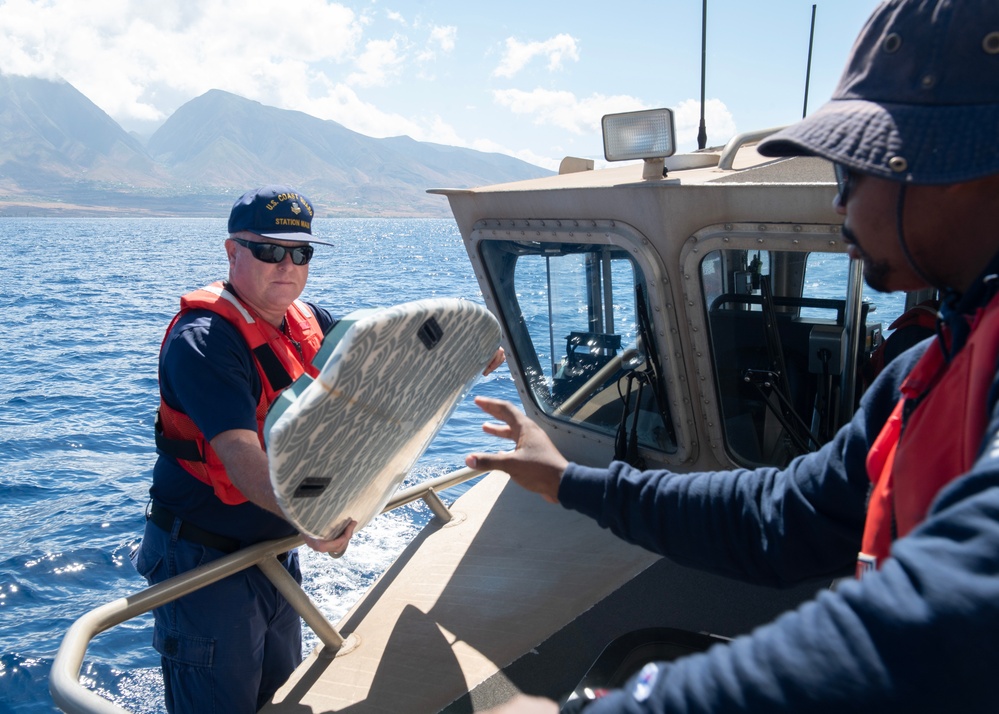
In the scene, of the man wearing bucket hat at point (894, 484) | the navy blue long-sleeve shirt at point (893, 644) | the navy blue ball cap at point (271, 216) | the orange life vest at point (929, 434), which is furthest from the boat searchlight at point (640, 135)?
the navy blue long-sleeve shirt at point (893, 644)

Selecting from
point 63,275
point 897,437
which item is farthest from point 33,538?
point 63,275

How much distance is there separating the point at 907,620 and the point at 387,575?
3.05 meters

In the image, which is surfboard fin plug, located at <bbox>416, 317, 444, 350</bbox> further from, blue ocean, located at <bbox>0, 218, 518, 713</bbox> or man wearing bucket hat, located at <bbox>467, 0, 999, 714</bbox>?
blue ocean, located at <bbox>0, 218, 518, 713</bbox>

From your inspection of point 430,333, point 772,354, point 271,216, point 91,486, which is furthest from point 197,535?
point 91,486

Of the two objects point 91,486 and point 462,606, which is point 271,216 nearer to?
point 462,606

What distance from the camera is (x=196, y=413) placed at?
2.56 metres

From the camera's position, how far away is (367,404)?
2064mm

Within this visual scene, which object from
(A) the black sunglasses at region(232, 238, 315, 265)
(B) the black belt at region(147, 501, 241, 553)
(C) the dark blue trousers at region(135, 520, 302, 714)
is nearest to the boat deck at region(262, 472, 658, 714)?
(C) the dark blue trousers at region(135, 520, 302, 714)

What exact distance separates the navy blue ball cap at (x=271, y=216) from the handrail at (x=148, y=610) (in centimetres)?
107

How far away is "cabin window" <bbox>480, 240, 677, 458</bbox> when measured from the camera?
3.75m

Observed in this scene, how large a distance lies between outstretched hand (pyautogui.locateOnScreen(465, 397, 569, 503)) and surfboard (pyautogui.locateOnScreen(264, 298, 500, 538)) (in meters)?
0.29

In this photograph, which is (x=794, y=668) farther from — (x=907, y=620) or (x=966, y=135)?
(x=966, y=135)

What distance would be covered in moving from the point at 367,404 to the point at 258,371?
34.6 inches

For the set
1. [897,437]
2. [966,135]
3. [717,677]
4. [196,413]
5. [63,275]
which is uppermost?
[966,135]
